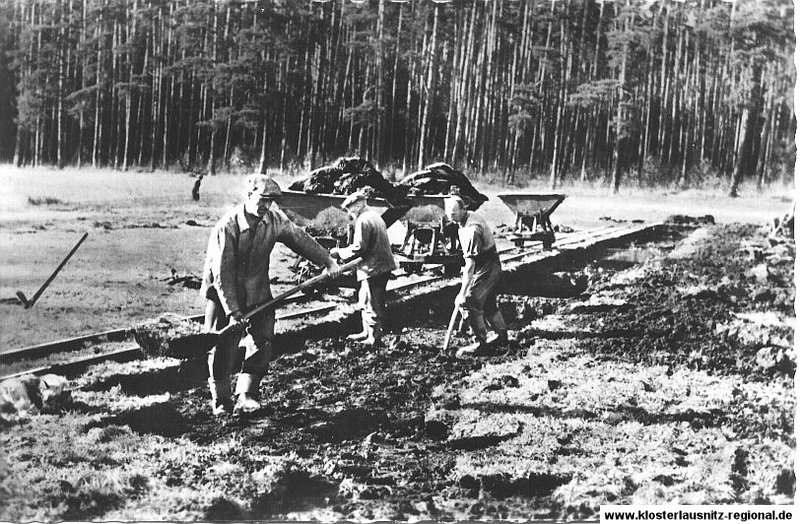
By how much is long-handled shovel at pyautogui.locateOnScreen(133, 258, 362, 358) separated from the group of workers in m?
0.04

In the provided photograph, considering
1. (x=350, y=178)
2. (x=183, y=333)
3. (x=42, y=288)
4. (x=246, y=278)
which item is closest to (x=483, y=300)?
(x=350, y=178)

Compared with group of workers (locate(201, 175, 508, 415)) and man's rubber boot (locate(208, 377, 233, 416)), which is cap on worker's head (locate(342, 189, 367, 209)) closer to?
group of workers (locate(201, 175, 508, 415))

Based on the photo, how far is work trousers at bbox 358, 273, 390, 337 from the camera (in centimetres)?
519

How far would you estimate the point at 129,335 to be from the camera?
16.6 ft

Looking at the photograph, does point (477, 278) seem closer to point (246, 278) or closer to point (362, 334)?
point (362, 334)

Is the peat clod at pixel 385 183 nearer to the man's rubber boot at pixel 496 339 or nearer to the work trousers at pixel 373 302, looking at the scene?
the work trousers at pixel 373 302

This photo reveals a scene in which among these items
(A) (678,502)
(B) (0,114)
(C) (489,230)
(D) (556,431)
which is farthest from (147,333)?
(A) (678,502)

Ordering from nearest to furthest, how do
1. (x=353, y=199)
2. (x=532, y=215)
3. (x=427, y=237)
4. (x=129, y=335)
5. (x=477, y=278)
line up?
1. (x=129, y=335)
2. (x=353, y=199)
3. (x=477, y=278)
4. (x=427, y=237)
5. (x=532, y=215)

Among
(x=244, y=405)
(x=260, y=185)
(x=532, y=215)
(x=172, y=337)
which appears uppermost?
(x=260, y=185)

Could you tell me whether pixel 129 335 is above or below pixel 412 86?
below

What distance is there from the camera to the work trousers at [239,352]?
4.79m

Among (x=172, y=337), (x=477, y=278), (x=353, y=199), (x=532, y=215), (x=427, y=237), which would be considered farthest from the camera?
(x=532, y=215)

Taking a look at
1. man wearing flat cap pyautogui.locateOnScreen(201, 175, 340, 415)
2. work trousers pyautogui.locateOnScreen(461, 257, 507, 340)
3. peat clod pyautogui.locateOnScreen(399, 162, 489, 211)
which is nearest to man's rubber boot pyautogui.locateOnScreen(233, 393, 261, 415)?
man wearing flat cap pyautogui.locateOnScreen(201, 175, 340, 415)

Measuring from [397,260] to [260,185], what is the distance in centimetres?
112
